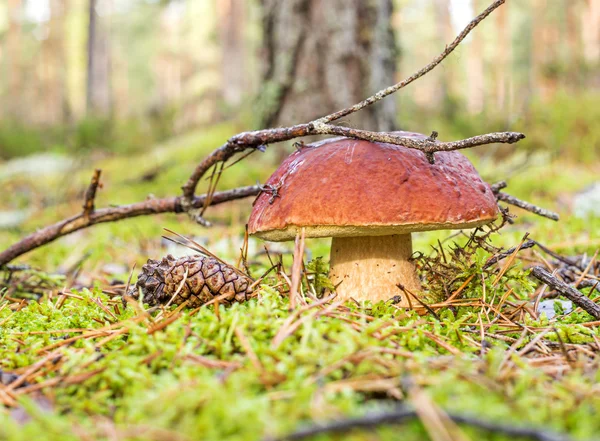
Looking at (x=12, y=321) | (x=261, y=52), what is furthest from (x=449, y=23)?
(x=12, y=321)

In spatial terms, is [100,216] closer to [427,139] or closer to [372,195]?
[372,195]

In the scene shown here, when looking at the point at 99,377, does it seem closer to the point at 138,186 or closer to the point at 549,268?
the point at 549,268

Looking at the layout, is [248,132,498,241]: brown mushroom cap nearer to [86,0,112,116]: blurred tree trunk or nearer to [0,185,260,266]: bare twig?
[0,185,260,266]: bare twig

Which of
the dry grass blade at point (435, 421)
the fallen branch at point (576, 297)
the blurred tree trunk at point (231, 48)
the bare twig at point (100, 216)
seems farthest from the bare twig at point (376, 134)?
the blurred tree trunk at point (231, 48)

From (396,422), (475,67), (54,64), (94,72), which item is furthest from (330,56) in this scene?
(54,64)

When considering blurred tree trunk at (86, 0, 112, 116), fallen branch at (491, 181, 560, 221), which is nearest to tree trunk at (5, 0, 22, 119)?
blurred tree trunk at (86, 0, 112, 116)

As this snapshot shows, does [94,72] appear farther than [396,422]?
Yes

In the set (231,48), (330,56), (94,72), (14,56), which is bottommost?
(330,56)
